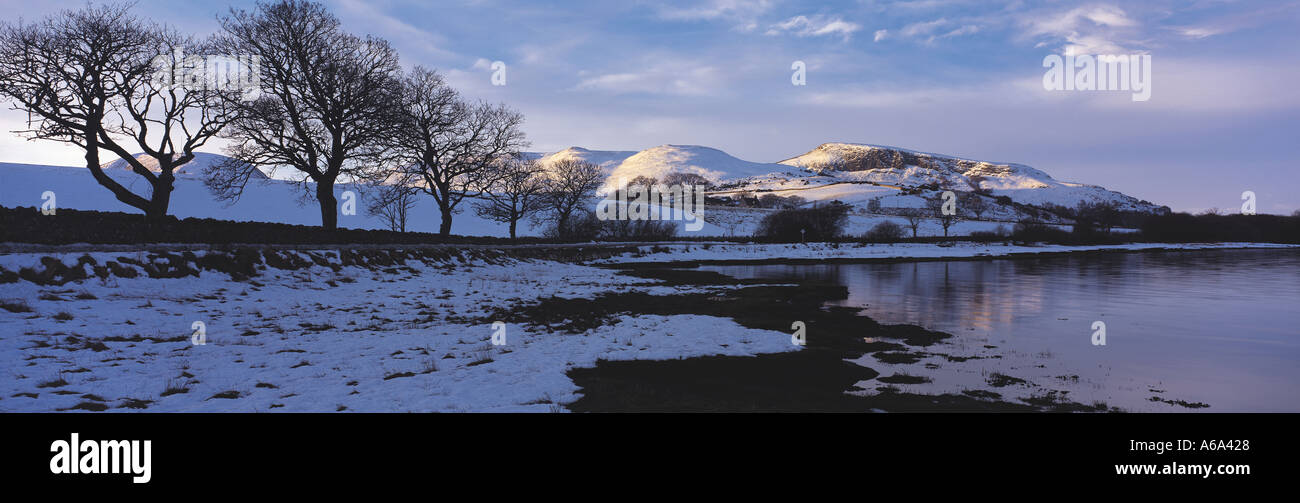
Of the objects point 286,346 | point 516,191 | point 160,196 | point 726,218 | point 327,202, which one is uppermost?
point 726,218

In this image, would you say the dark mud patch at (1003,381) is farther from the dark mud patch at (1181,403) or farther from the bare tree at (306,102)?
the bare tree at (306,102)

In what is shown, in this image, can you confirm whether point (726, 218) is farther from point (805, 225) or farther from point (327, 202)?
point (327, 202)

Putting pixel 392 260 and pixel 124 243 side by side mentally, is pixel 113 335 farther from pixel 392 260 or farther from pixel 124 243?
pixel 392 260

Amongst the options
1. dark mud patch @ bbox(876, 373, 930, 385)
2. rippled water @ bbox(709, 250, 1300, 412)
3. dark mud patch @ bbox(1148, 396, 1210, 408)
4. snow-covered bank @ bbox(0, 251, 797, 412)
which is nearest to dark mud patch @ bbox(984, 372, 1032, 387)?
rippled water @ bbox(709, 250, 1300, 412)

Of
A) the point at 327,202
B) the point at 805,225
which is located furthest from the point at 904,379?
the point at 805,225

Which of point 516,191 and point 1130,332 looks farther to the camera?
point 516,191

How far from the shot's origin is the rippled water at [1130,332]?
9.42m

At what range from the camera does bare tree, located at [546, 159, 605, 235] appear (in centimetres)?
6562

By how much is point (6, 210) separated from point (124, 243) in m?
4.86

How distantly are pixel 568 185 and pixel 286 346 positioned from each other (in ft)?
186

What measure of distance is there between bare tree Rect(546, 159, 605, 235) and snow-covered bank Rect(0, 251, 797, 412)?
47333 millimetres

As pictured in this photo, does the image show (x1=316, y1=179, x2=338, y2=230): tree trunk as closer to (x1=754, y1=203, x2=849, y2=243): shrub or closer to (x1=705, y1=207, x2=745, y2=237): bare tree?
(x1=754, y1=203, x2=849, y2=243): shrub

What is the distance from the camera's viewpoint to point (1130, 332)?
1488cm
